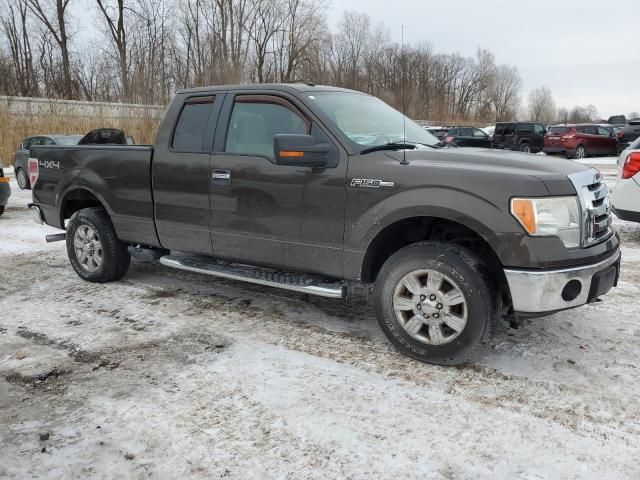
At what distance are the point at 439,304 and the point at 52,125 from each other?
2426cm

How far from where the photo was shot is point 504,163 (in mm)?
3576

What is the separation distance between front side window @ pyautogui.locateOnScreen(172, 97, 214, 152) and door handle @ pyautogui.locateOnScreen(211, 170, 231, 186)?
0.28 m

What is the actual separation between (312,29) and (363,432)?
4202cm

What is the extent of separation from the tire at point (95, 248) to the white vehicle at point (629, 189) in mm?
5974

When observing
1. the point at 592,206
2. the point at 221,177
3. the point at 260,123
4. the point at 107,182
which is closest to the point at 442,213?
the point at 592,206

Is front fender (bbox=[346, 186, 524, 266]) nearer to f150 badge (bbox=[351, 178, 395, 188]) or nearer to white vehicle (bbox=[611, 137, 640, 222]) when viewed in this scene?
f150 badge (bbox=[351, 178, 395, 188])

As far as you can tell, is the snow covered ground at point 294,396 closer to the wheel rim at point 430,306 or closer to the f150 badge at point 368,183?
the wheel rim at point 430,306

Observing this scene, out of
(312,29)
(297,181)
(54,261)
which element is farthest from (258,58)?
(297,181)

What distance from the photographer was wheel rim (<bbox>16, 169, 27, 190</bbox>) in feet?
49.7

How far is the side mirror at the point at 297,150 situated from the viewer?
12.2 ft

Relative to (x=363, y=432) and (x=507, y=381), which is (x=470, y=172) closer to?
(x=507, y=381)

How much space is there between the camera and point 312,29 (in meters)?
41.3

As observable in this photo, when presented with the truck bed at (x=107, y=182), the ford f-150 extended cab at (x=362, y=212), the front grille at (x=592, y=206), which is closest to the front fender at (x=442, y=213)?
the ford f-150 extended cab at (x=362, y=212)

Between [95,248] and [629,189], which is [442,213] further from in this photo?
[629,189]
